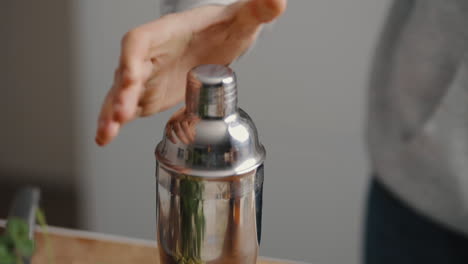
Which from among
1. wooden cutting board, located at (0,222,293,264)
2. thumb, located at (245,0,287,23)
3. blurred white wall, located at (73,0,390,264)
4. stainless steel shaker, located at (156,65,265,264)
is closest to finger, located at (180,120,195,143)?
stainless steel shaker, located at (156,65,265,264)

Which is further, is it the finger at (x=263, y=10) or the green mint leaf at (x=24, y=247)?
the finger at (x=263, y=10)

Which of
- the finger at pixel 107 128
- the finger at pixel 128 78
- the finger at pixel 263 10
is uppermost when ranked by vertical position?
the finger at pixel 263 10

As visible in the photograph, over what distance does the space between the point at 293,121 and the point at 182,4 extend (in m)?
1.27

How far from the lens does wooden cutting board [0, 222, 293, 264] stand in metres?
0.77

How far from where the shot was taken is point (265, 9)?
2.05ft

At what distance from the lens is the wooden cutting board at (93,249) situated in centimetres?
77

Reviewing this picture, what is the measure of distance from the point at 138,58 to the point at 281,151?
156cm

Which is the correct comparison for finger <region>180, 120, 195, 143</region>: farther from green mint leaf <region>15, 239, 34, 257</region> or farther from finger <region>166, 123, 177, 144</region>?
green mint leaf <region>15, 239, 34, 257</region>

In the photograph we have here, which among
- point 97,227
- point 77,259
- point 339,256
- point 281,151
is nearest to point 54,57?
point 97,227

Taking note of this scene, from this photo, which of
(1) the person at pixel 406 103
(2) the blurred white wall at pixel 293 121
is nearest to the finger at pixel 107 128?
(1) the person at pixel 406 103

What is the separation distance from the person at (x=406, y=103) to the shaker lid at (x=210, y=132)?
0.08 m

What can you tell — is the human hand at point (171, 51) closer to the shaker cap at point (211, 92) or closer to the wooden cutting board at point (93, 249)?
the shaker cap at point (211, 92)

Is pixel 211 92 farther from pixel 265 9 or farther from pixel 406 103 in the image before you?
pixel 406 103

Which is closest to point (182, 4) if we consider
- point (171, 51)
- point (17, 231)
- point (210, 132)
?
point (171, 51)
